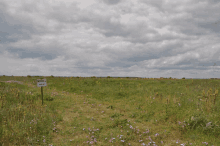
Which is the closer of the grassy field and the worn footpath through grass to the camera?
the grassy field

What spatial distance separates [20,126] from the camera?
24.6 ft

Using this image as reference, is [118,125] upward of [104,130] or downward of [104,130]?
upward

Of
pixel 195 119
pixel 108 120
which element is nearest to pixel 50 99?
→ pixel 108 120

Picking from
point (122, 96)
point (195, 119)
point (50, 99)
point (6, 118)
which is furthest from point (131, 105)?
point (6, 118)

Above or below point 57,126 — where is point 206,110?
above

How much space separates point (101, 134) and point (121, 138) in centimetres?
116

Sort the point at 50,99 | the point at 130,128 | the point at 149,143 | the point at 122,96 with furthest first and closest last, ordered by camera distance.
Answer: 1. the point at 122,96
2. the point at 50,99
3. the point at 130,128
4. the point at 149,143

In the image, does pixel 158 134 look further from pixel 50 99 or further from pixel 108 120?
pixel 50 99

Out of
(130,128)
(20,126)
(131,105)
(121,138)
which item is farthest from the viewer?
(131,105)

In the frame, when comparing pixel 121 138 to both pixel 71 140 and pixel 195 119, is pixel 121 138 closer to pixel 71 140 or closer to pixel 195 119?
pixel 71 140

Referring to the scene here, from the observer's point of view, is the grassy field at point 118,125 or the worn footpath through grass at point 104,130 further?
the worn footpath through grass at point 104,130

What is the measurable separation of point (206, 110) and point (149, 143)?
5.35m

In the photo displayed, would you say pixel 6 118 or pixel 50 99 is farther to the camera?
pixel 50 99

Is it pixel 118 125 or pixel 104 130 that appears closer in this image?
pixel 104 130
